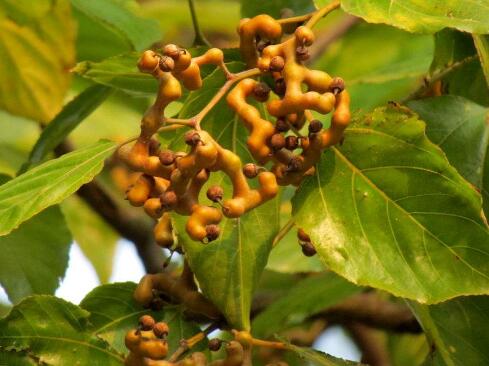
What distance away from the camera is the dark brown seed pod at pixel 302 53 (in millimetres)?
1192

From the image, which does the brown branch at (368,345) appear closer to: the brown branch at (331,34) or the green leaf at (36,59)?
the brown branch at (331,34)

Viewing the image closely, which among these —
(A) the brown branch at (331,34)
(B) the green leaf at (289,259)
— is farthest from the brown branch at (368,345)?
Answer: (A) the brown branch at (331,34)

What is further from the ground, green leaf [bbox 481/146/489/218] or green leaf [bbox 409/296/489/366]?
green leaf [bbox 481/146/489/218]

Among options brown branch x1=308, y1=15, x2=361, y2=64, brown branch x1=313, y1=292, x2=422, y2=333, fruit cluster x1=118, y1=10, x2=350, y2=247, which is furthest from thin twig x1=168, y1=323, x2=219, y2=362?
brown branch x1=308, y1=15, x2=361, y2=64

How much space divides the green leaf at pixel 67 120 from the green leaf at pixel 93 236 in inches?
38.5

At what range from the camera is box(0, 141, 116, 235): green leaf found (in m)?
1.22

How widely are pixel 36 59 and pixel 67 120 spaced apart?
0.32 meters

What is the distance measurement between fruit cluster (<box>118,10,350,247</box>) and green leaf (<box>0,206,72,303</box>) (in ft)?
1.41

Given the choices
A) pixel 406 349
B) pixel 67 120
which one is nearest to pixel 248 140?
pixel 67 120

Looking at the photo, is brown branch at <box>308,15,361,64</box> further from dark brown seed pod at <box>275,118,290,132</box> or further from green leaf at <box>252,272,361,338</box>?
dark brown seed pod at <box>275,118,290,132</box>

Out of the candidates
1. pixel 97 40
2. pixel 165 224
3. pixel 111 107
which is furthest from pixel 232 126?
pixel 111 107

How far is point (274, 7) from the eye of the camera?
1687 mm

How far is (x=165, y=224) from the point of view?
1.32 m

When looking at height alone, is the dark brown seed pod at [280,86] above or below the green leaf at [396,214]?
above
